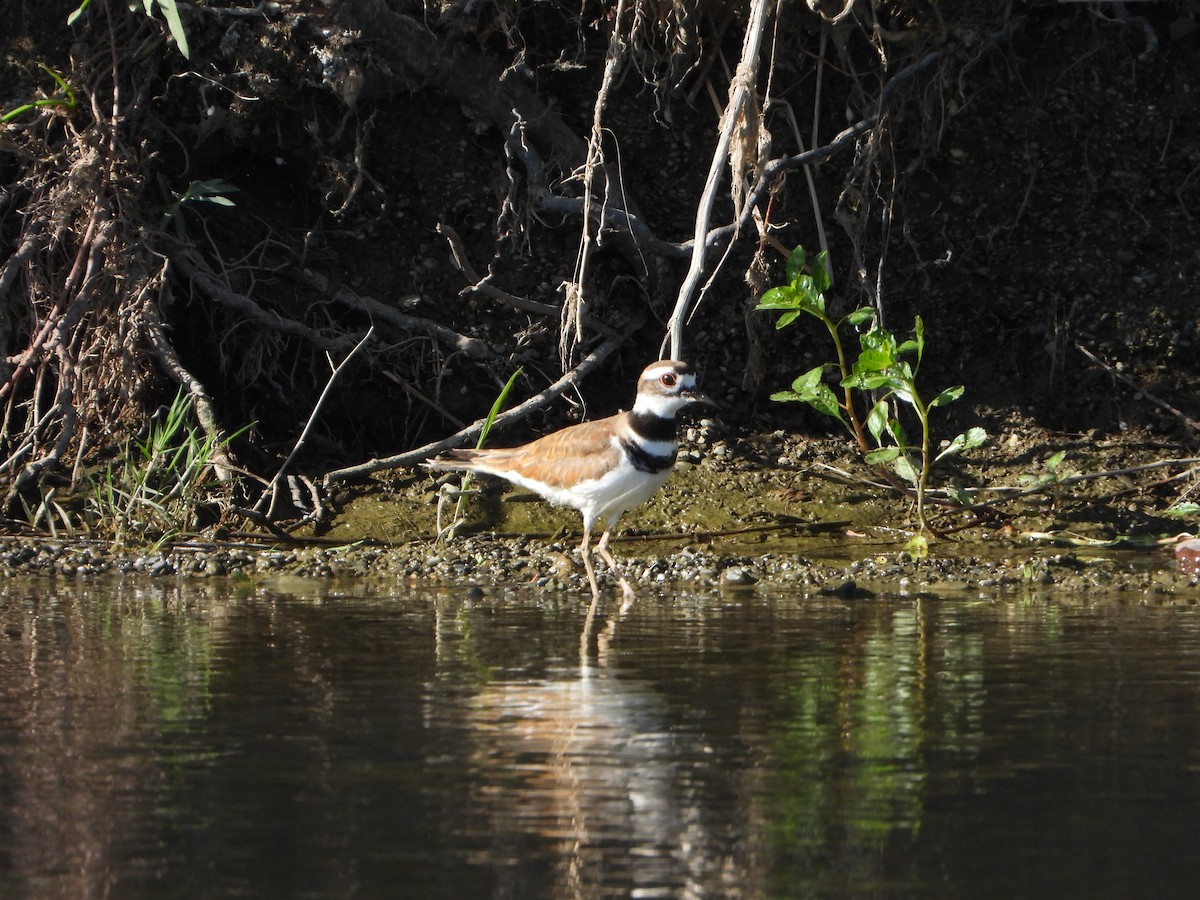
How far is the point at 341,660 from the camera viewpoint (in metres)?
5.17

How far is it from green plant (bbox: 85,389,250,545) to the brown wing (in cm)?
118

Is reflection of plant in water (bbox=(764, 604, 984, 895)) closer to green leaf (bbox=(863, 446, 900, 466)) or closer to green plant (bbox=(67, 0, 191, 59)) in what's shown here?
green leaf (bbox=(863, 446, 900, 466))

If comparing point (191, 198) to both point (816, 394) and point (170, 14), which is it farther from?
point (816, 394)

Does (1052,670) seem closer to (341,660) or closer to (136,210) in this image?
(341,660)

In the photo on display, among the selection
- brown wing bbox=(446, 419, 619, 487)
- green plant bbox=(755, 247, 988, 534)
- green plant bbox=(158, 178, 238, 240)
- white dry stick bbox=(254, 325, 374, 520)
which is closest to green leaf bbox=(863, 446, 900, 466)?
green plant bbox=(755, 247, 988, 534)

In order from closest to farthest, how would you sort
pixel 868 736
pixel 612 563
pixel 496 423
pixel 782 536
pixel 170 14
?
pixel 868 736, pixel 612 563, pixel 170 14, pixel 782 536, pixel 496 423

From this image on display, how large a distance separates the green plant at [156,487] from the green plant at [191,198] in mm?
862

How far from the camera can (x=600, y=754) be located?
4.02 meters

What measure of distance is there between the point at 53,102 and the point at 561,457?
9.87ft

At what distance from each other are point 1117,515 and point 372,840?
5.41m

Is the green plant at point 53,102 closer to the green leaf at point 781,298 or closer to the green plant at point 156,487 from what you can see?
the green plant at point 156,487

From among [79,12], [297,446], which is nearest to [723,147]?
[297,446]

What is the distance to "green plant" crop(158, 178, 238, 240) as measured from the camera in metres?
7.97

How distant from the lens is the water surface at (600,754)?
314 centimetres
